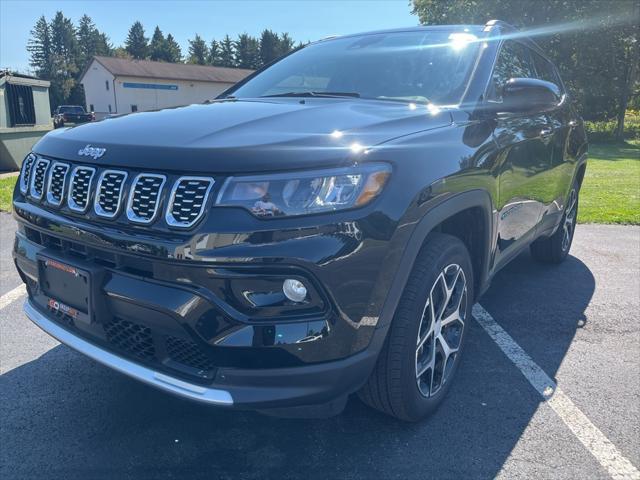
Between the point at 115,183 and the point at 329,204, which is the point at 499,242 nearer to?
the point at 329,204

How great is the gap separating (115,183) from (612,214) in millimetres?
7108

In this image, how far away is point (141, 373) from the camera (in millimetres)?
2014

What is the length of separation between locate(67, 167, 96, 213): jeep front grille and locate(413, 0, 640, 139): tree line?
26.0 m

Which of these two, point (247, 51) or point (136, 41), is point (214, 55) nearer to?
point (247, 51)

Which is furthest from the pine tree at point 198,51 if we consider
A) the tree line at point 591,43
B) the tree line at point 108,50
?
the tree line at point 591,43

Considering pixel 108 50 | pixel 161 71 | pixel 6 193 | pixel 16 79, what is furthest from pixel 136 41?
pixel 6 193

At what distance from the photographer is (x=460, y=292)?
265 centimetres

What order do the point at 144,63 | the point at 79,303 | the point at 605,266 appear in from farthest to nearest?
the point at 144,63, the point at 605,266, the point at 79,303

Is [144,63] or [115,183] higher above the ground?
[144,63]

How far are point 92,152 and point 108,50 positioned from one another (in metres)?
114

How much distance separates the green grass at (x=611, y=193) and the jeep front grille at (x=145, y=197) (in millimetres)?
6445

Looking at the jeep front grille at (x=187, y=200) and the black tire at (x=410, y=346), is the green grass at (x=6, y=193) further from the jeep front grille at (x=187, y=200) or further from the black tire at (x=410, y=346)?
the black tire at (x=410, y=346)

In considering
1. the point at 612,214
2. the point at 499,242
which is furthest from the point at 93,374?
the point at 612,214

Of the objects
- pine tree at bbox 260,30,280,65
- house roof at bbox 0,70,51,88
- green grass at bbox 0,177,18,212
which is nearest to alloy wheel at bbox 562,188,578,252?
green grass at bbox 0,177,18,212
